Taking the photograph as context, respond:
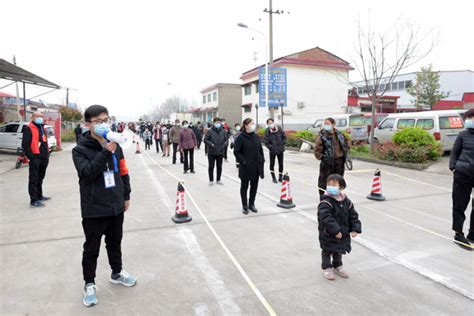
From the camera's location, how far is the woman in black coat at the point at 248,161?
6.05 m

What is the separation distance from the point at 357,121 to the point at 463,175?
47.2ft

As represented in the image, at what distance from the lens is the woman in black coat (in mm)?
6047

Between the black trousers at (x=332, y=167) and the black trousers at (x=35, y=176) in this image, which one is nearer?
the black trousers at (x=332, y=167)

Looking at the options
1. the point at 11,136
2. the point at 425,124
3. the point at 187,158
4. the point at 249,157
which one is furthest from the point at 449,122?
the point at 11,136

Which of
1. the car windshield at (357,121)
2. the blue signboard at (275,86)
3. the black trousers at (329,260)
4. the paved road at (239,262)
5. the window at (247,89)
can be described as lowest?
the paved road at (239,262)

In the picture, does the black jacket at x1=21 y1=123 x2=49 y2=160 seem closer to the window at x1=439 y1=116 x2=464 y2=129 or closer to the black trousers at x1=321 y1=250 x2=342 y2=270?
the black trousers at x1=321 y1=250 x2=342 y2=270

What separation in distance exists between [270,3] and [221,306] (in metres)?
21.4

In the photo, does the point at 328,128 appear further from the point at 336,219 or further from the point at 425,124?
the point at 425,124

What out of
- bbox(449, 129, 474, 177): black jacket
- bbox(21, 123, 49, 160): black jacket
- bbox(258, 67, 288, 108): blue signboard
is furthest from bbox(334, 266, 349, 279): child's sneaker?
bbox(258, 67, 288, 108): blue signboard

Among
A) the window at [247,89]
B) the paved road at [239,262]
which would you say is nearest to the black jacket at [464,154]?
the paved road at [239,262]

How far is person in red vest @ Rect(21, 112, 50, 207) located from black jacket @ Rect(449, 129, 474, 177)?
7.48m

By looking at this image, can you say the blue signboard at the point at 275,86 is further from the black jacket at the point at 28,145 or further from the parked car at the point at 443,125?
the black jacket at the point at 28,145

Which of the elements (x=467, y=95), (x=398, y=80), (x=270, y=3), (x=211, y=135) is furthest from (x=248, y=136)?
(x=398, y=80)

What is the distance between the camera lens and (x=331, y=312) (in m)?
2.93
